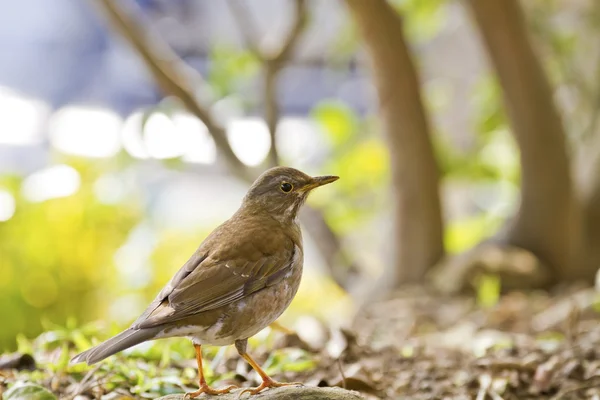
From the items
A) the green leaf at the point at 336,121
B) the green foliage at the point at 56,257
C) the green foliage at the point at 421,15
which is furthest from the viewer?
the green leaf at the point at 336,121

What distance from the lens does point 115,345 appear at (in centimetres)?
119

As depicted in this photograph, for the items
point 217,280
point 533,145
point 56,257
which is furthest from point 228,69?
point 217,280

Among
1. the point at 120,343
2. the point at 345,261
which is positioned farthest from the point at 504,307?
the point at 120,343

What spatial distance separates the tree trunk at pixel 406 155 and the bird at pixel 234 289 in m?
1.93

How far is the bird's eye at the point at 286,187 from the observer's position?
1.49 meters

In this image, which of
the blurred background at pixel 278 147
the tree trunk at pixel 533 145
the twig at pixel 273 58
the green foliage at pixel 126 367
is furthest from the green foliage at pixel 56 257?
the tree trunk at pixel 533 145

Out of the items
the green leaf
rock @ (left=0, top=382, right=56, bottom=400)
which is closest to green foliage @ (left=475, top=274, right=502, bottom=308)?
the green leaf

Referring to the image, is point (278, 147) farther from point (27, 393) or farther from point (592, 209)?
point (27, 393)

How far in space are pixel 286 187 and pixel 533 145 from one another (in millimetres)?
2190

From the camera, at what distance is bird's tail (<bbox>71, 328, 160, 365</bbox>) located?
118cm

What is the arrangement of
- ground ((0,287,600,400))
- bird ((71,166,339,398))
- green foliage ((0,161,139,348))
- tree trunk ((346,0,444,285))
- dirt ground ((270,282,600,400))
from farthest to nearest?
green foliage ((0,161,139,348)) → tree trunk ((346,0,444,285)) → dirt ground ((270,282,600,400)) → ground ((0,287,600,400)) → bird ((71,166,339,398))

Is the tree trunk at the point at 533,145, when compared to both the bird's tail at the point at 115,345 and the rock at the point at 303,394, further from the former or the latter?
the bird's tail at the point at 115,345

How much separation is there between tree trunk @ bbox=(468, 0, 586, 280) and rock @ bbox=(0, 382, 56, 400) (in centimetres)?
242

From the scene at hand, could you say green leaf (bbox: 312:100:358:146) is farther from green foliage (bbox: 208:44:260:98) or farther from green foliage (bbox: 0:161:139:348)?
green foliage (bbox: 0:161:139:348)
